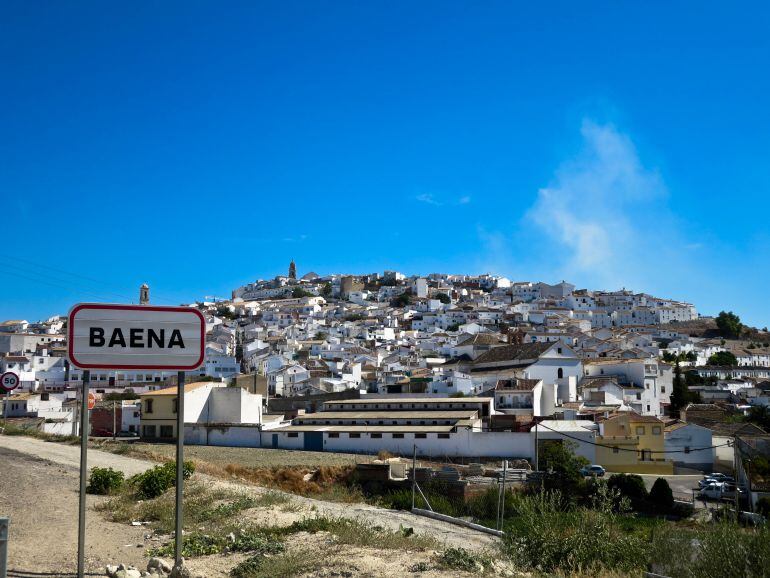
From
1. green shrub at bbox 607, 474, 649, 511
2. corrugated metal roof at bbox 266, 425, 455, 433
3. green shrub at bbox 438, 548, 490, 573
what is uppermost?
green shrub at bbox 438, 548, 490, 573

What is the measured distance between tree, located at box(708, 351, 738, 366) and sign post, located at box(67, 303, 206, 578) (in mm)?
86515

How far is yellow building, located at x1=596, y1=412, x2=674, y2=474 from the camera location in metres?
32.0

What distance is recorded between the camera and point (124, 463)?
1877 centimetres

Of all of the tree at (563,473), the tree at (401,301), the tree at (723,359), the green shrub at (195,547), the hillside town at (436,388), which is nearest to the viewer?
the green shrub at (195,547)

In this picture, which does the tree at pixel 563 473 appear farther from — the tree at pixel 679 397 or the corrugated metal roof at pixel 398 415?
the tree at pixel 679 397

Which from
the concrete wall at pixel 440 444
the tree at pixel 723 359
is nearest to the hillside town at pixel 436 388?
the concrete wall at pixel 440 444

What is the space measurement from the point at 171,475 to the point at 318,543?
529 cm

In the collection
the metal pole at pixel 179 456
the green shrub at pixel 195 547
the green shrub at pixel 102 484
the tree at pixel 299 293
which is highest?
the tree at pixel 299 293

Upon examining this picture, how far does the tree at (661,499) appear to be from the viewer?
23422 mm

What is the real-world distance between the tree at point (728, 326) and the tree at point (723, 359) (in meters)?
Result: 25.8

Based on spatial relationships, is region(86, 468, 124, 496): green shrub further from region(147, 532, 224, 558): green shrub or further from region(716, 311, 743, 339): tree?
region(716, 311, 743, 339): tree

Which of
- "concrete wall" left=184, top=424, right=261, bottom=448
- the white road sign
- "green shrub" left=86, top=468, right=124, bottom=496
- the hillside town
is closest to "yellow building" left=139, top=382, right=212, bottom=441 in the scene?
the hillside town

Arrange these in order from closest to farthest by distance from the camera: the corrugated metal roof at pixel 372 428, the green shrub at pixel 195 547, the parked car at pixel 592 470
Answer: the green shrub at pixel 195 547 → the parked car at pixel 592 470 → the corrugated metal roof at pixel 372 428

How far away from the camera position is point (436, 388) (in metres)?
47.8
